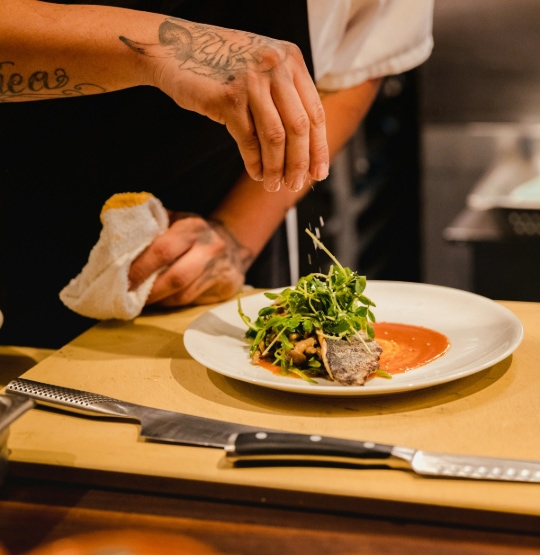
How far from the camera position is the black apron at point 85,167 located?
1658 millimetres

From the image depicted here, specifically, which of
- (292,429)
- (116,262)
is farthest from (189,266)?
(292,429)

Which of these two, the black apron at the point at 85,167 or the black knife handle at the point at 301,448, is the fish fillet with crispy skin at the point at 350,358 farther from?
the black apron at the point at 85,167

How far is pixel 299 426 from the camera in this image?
3.36 feet

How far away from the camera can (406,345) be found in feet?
4.22

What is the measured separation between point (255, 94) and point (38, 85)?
0.45m

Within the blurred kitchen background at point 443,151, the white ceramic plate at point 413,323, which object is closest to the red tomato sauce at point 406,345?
the white ceramic plate at point 413,323

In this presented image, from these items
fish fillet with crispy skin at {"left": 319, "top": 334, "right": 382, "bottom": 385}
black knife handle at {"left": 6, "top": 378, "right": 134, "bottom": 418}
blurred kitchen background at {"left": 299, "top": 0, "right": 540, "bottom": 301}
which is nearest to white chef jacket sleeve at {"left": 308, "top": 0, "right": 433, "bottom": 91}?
fish fillet with crispy skin at {"left": 319, "top": 334, "right": 382, "bottom": 385}

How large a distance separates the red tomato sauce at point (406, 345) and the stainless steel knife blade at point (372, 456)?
300mm

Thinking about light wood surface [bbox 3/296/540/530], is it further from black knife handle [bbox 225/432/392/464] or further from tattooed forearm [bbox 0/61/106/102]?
tattooed forearm [bbox 0/61/106/102]

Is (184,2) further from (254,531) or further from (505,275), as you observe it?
(505,275)

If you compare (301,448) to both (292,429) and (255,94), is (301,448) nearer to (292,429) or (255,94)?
(292,429)

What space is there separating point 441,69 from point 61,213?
247cm

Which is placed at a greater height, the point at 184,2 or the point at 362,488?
the point at 184,2

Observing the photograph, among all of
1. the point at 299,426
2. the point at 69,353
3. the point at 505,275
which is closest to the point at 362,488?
the point at 299,426
